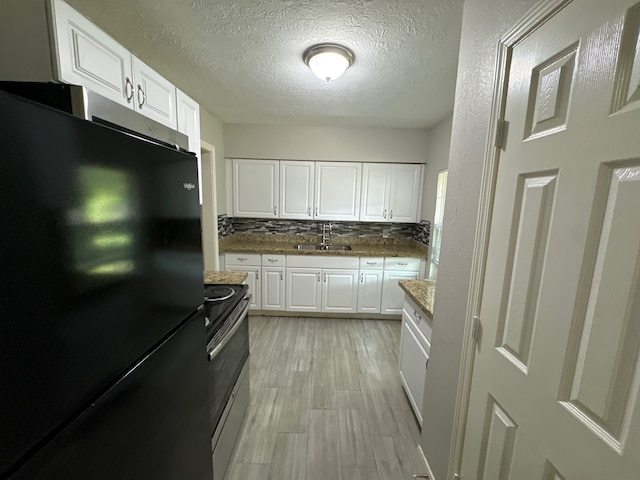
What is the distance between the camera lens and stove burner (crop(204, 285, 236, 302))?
157 centimetres

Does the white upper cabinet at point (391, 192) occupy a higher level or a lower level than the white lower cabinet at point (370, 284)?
higher

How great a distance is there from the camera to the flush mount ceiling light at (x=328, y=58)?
5.42 ft

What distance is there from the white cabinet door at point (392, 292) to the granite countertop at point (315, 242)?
26 centimetres

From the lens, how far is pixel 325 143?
344 cm

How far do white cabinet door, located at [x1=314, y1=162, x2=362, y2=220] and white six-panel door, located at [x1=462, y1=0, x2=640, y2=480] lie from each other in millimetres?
2632

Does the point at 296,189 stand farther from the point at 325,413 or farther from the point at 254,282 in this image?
the point at 325,413

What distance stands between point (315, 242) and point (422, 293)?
2184 mm

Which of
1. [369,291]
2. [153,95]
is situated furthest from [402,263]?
[153,95]

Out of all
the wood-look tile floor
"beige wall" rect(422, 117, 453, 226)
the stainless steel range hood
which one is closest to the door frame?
the wood-look tile floor

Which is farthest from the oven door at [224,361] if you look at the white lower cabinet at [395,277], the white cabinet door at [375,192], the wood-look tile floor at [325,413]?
the white cabinet door at [375,192]

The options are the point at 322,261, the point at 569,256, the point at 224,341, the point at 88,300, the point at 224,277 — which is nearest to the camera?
the point at 88,300

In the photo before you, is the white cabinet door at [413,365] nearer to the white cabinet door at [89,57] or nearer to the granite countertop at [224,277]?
the granite countertop at [224,277]

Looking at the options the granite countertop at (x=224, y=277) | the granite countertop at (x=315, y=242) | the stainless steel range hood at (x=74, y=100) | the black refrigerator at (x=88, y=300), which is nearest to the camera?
the black refrigerator at (x=88, y=300)

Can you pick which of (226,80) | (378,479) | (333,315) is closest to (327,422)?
(378,479)
